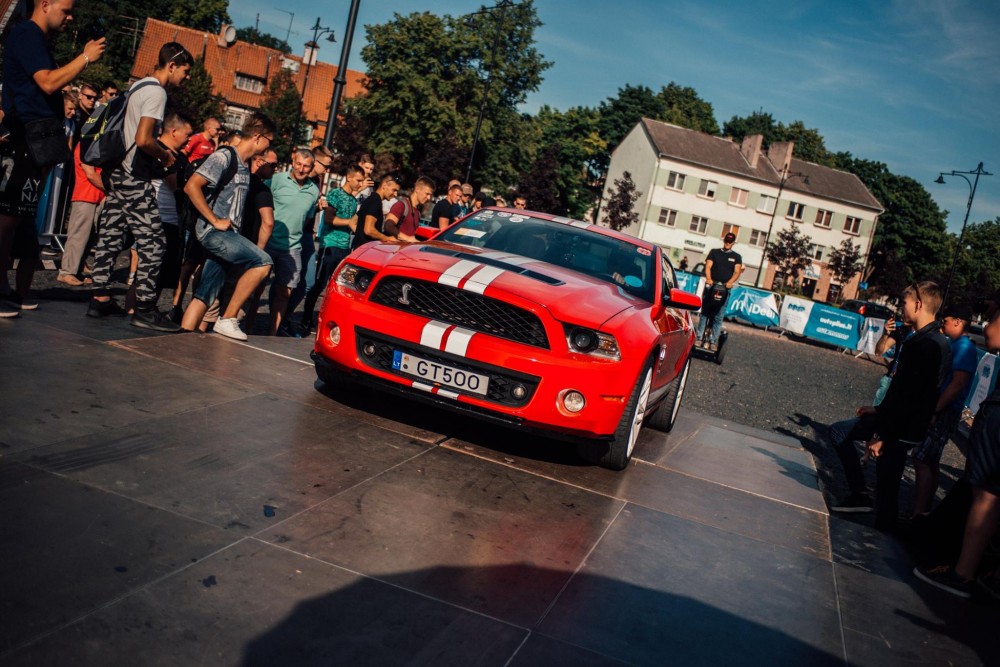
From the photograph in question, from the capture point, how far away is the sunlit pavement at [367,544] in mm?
2697

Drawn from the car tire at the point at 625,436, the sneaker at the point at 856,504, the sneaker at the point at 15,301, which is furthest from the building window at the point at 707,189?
the sneaker at the point at 15,301

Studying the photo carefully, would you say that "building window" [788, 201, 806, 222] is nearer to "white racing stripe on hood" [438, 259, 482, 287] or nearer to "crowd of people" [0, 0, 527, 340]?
"crowd of people" [0, 0, 527, 340]

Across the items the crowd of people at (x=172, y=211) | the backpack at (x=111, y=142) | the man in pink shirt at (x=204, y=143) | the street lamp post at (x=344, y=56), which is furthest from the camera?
the street lamp post at (x=344, y=56)

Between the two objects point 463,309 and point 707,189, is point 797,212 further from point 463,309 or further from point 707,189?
point 463,309

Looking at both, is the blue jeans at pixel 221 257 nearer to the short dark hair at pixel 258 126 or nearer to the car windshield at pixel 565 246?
the short dark hair at pixel 258 126

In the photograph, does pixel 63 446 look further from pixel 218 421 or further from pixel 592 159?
pixel 592 159

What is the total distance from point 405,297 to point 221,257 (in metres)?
2.44

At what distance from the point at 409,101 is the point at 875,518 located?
5232 centimetres

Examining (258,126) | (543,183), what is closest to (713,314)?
(258,126)

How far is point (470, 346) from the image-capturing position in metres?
4.93

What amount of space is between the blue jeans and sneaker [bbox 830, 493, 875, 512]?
4852mm

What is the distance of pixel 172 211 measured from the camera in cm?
705

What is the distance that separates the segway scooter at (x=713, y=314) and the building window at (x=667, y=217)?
5759 centimetres

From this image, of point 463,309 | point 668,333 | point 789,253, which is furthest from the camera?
point 789,253
